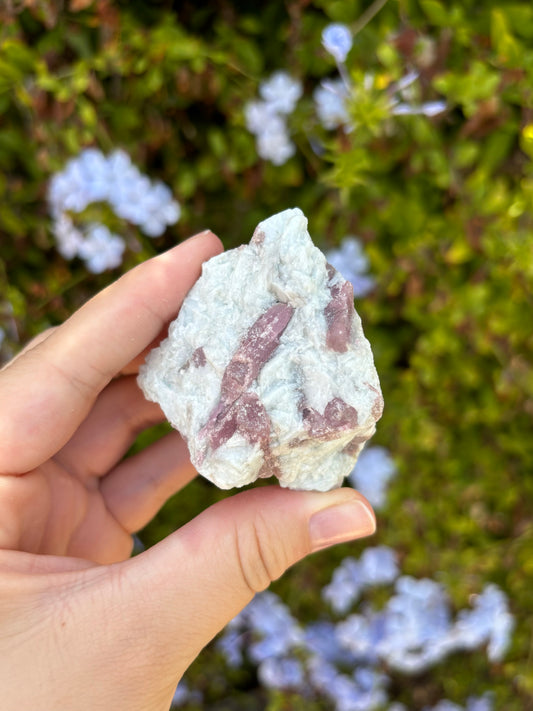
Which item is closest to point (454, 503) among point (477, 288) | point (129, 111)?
point (477, 288)

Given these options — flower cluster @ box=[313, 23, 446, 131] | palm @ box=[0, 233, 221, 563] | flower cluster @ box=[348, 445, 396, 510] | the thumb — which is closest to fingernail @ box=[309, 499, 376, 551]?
the thumb

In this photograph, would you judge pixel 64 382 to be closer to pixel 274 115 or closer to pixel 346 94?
pixel 274 115

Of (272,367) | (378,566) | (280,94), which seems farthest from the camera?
(378,566)

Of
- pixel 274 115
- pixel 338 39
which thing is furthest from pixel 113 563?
pixel 338 39

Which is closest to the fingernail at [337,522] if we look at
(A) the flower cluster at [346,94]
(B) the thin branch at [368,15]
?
(A) the flower cluster at [346,94]

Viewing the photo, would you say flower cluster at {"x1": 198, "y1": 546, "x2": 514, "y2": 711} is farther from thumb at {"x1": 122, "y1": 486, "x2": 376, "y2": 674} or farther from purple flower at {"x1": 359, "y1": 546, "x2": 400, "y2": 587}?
thumb at {"x1": 122, "y1": 486, "x2": 376, "y2": 674}
